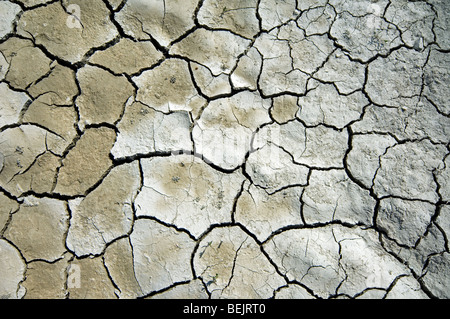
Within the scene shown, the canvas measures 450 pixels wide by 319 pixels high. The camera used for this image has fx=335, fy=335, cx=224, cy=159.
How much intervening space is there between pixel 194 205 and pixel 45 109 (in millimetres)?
1173

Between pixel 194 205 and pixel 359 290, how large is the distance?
1118 mm

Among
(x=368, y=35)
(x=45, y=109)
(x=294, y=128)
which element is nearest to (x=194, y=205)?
(x=294, y=128)

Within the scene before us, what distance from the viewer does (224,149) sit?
2203 millimetres

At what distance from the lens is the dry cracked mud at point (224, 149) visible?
79.8 inches

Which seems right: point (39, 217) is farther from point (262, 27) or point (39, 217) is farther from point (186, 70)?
point (262, 27)

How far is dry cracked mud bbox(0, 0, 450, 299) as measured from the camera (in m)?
2.03

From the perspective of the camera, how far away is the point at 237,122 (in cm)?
225

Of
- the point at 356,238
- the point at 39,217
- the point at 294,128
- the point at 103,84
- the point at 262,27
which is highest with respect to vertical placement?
the point at 262,27

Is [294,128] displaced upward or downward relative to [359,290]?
upward

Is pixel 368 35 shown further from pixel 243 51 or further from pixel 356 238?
pixel 356 238

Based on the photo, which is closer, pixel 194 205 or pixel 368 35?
pixel 194 205
